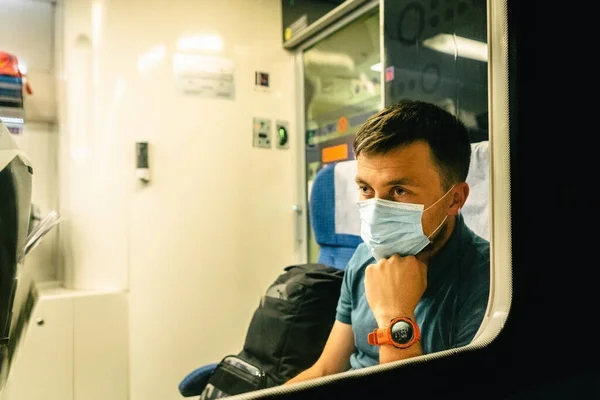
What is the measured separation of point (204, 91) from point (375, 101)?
86cm

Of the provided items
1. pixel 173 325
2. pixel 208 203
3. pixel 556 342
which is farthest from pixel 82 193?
pixel 556 342

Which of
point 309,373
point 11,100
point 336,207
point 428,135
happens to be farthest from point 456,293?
point 11,100

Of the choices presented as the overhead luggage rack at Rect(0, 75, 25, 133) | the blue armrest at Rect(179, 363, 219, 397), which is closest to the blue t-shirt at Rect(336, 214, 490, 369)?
the blue armrest at Rect(179, 363, 219, 397)

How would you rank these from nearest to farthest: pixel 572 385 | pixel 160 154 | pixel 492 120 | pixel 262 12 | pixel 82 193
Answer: pixel 492 120, pixel 572 385, pixel 82 193, pixel 160 154, pixel 262 12

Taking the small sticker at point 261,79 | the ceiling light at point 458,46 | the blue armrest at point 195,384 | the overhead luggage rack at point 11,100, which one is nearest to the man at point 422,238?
the ceiling light at point 458,46

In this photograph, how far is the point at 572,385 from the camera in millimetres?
1307

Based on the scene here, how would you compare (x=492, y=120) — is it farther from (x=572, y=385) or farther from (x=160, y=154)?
(x=160, y=154)

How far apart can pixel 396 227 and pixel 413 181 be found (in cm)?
12

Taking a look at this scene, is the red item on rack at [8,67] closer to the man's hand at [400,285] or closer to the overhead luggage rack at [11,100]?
the overhead luggage rack at [11,100]

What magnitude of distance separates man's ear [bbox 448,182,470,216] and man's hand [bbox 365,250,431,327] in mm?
120

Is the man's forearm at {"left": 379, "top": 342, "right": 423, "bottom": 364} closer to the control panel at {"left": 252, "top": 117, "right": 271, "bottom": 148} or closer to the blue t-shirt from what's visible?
the blue t-shirt

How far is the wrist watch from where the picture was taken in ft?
3.93

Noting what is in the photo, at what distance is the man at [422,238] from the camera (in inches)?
47.3

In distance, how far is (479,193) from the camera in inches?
47.2
